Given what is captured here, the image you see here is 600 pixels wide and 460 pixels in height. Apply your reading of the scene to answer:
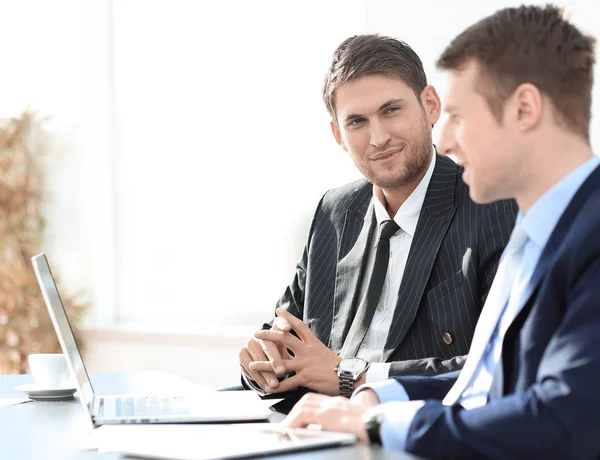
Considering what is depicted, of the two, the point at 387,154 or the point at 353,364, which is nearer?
the point at 353,364

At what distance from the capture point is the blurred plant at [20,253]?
17.4ft

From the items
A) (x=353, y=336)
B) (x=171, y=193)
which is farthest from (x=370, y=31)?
(x=353, y=336)

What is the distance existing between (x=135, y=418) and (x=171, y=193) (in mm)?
3502

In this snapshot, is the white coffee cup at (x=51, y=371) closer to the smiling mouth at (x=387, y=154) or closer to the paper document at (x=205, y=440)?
the paper document at (x=205, y=440)

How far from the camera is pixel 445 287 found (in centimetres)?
222

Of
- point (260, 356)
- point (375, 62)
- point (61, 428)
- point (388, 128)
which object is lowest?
point (61, 428)

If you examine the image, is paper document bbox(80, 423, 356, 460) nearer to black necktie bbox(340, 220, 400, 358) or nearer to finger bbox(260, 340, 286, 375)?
finger bbox(260, 340, 286, 375)

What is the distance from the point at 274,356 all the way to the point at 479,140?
0.93m

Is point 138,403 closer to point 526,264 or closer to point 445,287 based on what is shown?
point 445,287

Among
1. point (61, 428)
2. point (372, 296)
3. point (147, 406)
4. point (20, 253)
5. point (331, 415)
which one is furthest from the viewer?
point (20, 253)

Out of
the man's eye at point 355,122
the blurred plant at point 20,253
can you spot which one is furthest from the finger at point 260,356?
the blurred plant at point 20,253

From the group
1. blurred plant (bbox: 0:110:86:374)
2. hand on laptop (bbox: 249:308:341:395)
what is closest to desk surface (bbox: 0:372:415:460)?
hand on laptop (bbox: 249:308:341:395)

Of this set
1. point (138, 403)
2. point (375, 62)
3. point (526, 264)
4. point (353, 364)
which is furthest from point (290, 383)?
point (375, 62)

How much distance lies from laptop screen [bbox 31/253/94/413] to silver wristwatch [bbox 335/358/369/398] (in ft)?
1.97
